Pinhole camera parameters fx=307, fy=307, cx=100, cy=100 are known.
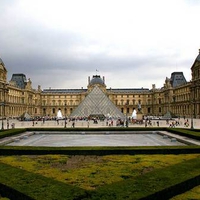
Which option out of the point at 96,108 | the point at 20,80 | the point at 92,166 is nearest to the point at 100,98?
the point at 96,108

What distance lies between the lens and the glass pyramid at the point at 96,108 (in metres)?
62.1

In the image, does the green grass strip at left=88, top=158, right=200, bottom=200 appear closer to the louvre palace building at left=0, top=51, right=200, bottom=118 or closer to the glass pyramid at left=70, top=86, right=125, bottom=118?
the louvre palace building at left=0, top=51, right=200, bottom=118

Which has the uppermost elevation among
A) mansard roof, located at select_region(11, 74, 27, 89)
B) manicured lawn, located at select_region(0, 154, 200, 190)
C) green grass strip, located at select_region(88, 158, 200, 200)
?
mansard roof, located at select_region(11, 74, 27, 89)

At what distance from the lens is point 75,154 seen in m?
14.8

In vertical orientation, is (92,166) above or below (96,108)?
below

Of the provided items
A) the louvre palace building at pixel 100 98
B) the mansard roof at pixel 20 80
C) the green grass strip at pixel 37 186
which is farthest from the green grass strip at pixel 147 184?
the mansard roof at pixel 20 80

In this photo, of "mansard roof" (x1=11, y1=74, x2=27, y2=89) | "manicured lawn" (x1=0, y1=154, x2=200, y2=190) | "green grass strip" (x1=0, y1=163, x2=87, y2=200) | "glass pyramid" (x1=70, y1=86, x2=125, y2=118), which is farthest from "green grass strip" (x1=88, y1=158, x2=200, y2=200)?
"mansard roof" (x1=11, y1=74, x2=27, y2=89)

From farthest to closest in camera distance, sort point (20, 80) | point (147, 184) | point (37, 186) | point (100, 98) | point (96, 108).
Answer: point (20, 80) < point (100, 98) < point (96, 108) < point (147, 184) < point (37, 186)

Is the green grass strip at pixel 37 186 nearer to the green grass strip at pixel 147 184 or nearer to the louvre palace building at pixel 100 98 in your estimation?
the green grass strip at pixel 147 184

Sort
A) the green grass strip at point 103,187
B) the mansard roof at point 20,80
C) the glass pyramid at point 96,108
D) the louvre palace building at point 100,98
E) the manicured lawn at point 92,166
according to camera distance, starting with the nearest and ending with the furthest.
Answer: the green grass strip at point 103,187, the manicured lawn at point 92,166, the glass pyramid at point 96,108, the louvre palace building at point 100,98, the mansard roof at point 20,80

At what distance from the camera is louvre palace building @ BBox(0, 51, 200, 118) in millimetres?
64875

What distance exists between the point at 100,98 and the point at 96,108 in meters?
3.02

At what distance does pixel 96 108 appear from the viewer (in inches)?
2530

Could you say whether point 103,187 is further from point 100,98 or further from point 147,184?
point 100,98
